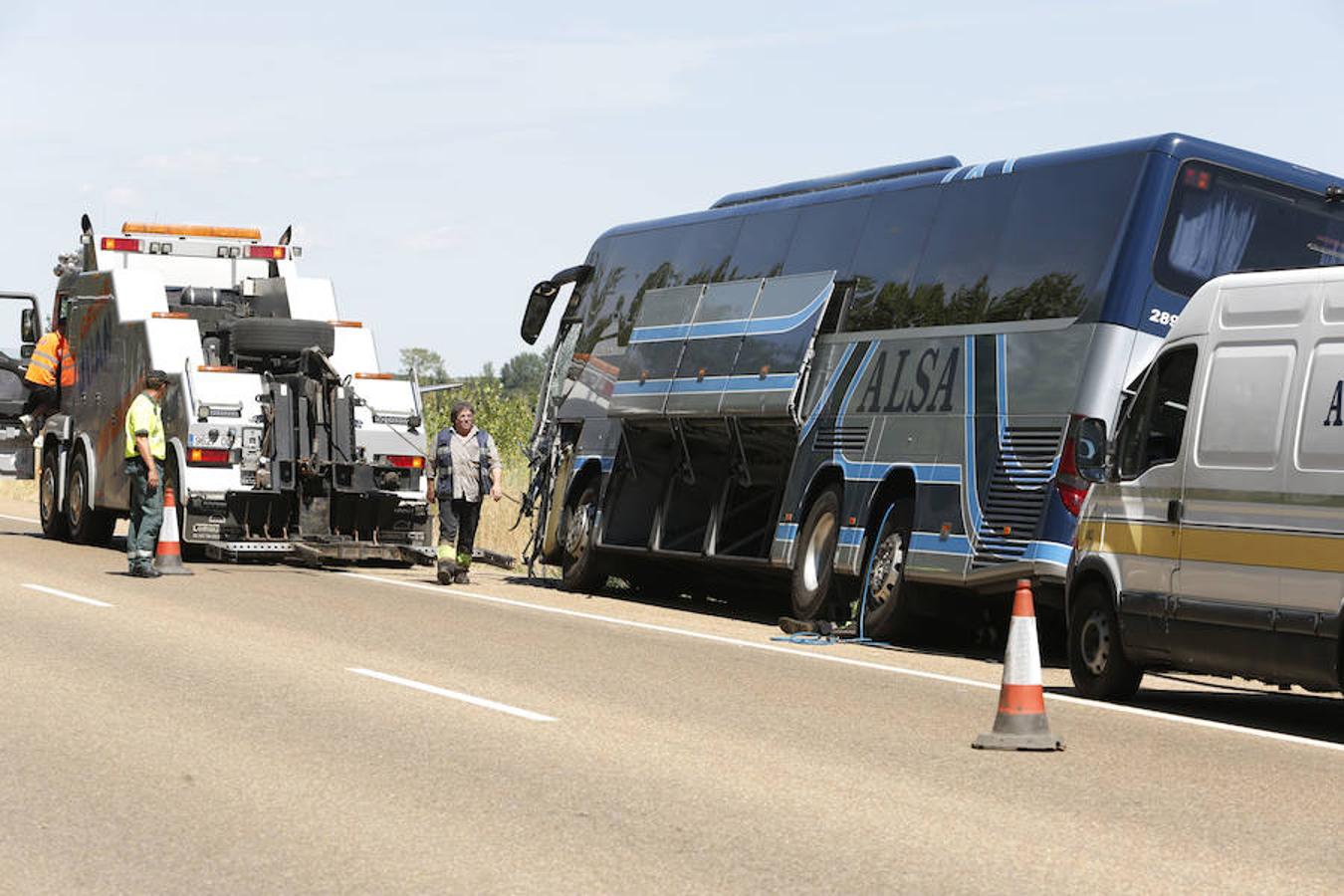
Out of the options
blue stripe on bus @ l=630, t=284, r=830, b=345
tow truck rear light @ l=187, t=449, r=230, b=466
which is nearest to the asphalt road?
blue stripe on bus @ l=630, t=284, r=830, b=345

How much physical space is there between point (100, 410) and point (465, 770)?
Result: 18.6m

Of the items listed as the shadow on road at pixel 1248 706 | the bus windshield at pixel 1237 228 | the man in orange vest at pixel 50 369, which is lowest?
the shadow on road at pixel 1248 706

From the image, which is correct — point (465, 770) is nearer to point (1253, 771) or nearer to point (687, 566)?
point (1253, 771)

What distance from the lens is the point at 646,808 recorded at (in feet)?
29.8

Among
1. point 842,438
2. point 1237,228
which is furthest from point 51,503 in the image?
point 1237,228

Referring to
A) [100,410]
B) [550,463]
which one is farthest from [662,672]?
[100,410]

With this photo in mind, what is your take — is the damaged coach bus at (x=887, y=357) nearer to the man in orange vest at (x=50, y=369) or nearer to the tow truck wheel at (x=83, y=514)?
the tow truck wheel at (x=83, y=514)

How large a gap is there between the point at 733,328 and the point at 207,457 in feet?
20.7

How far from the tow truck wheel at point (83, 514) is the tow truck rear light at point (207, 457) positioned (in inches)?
157

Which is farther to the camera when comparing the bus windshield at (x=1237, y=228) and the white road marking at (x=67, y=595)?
the white road marking at (x=67, y=595)

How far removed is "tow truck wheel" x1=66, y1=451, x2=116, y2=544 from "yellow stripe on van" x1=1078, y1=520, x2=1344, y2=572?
16.6 meters

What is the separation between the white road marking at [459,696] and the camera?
12039 mm

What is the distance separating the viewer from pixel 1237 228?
16672mm

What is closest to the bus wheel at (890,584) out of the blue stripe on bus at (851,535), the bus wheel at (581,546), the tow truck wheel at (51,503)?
the blue stripe on bus at (851,535)
